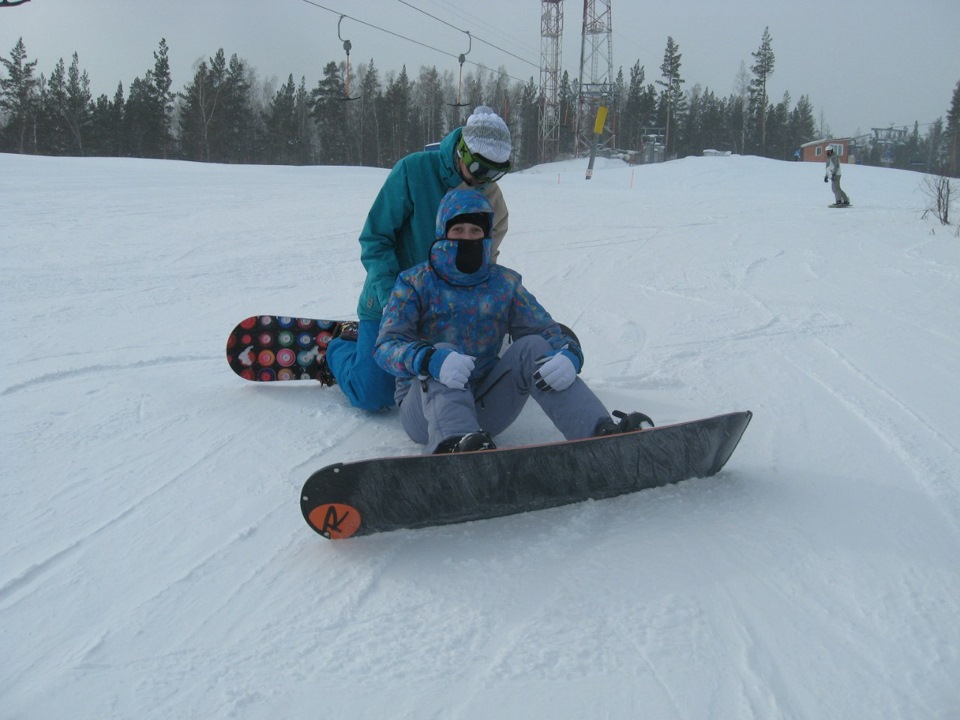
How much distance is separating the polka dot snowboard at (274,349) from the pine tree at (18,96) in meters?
43.6

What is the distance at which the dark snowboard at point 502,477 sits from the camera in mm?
2104

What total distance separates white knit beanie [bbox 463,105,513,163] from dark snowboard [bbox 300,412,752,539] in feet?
4.39

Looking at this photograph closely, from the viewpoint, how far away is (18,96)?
42.0 m

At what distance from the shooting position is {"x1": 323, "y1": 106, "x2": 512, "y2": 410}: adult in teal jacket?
329 centimetres

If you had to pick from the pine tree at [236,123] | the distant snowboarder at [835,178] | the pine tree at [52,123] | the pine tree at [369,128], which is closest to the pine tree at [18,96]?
the pine tree at [52,123]

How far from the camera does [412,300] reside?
2.83m

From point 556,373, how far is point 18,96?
50.2m

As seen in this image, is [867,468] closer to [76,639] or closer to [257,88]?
[76,639]

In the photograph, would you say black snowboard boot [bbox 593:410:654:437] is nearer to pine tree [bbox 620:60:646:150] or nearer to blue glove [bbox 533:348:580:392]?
blue glove [bbox 533:348:580:392]

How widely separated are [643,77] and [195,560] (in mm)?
67259

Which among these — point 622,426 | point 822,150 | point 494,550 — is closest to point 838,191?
point 622,426

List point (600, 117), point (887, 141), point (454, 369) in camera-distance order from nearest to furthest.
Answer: point (454, 369) → point (600, 117) → point (887, 141)

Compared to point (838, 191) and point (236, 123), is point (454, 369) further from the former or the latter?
point (236, 123)

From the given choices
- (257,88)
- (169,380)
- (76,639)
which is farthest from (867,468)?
(257,88)
